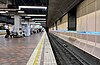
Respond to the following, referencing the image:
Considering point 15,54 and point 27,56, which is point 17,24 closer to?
point 15,54

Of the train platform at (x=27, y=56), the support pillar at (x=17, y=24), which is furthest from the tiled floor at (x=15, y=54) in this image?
the support pillar at (x=17, y=24)

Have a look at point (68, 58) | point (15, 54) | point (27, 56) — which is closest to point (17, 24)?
point (68, 58)

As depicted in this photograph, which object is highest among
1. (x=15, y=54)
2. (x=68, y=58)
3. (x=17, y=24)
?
(x=17, y=24)

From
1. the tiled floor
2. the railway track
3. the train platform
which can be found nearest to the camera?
the train platform

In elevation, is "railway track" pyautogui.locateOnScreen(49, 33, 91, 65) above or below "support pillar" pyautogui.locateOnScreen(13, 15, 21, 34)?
below

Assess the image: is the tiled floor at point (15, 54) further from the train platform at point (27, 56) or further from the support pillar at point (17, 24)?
the support pillar at point (17, 24)

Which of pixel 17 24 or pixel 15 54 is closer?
pixel 15 54

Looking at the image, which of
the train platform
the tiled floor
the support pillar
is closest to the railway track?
the train platform

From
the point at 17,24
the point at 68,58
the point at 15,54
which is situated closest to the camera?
the point at 15,54

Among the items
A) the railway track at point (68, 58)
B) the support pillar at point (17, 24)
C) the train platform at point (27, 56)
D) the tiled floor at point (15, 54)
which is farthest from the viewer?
the support pillar at point (17, 24)

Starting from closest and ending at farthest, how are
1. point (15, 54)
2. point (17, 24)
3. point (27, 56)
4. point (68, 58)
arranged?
point (27, 56) < point (15, 54) < point (68, 58) < point (17, 24)

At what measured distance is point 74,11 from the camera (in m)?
18.4

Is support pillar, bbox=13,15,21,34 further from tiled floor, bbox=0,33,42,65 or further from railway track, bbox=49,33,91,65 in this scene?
railway track, bbox=49,33,91,65

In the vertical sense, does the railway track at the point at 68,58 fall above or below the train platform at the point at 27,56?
below
